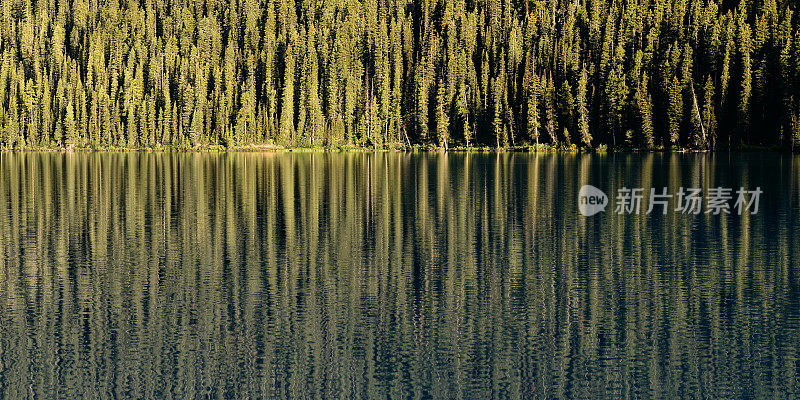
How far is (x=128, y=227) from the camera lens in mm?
42062

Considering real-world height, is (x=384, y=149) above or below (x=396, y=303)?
above

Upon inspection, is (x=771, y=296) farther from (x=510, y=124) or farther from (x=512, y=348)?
(x=510, y=124)

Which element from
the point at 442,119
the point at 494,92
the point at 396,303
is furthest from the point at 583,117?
the point at 396,303

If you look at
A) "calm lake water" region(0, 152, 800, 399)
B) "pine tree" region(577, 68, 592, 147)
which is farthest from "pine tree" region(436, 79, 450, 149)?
"calm lake water" region(0, 152, 800, 399)

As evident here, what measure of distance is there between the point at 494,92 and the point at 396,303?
146 metres

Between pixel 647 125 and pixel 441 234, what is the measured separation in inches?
4418

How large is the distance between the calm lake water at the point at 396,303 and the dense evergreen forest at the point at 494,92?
102 meters

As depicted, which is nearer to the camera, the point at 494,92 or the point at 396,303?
the point at 396,303

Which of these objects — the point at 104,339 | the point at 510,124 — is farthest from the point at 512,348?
the point at 510,124

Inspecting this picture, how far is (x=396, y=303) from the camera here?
25609 mm

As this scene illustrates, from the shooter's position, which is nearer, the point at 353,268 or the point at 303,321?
the point at 303,321

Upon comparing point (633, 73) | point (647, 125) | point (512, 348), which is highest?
point (633, 73)

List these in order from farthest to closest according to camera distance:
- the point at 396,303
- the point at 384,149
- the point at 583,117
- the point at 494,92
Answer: the point at 384,149
the point at 494,92
the point at 583,117
the point at 396,303

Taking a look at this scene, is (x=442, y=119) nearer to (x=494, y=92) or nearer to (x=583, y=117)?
(x=494, y=92)
